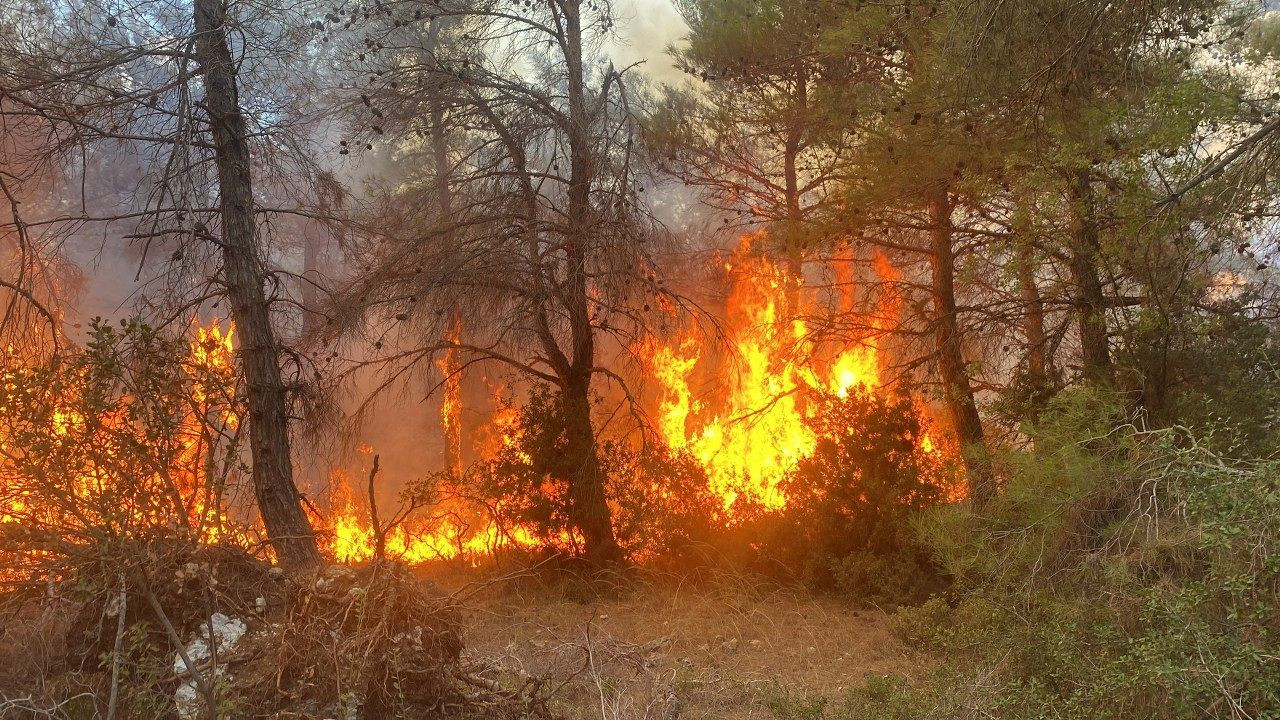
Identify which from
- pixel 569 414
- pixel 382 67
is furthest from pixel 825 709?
pixel 382 67

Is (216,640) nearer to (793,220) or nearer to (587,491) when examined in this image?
(587,491)

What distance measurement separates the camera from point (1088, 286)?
9773mm

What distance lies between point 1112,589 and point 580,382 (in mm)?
7727

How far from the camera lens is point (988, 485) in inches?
336

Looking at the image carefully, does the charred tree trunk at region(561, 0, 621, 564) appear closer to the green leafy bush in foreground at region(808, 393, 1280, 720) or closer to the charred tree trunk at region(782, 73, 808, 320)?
the charred tree trunk at region(782, 73, 808, 320)

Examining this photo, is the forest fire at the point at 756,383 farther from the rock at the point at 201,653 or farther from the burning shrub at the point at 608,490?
the rock at the point at 201,653

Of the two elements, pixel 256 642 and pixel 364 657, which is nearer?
pixel 364 657

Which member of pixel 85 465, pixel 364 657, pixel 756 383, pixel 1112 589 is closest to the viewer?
pixel 85 465

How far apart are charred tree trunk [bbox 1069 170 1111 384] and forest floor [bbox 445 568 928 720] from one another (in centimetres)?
351

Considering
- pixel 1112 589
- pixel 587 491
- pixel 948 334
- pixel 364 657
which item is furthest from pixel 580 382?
pixel 364 657

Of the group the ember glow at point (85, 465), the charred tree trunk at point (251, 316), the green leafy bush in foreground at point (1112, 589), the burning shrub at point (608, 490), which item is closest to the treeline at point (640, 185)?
the charred tree trunk at point (251, 316)

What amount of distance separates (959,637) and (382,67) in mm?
9687

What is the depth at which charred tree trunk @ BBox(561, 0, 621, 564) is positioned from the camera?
11.1 meters

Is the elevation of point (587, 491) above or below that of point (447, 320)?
below
